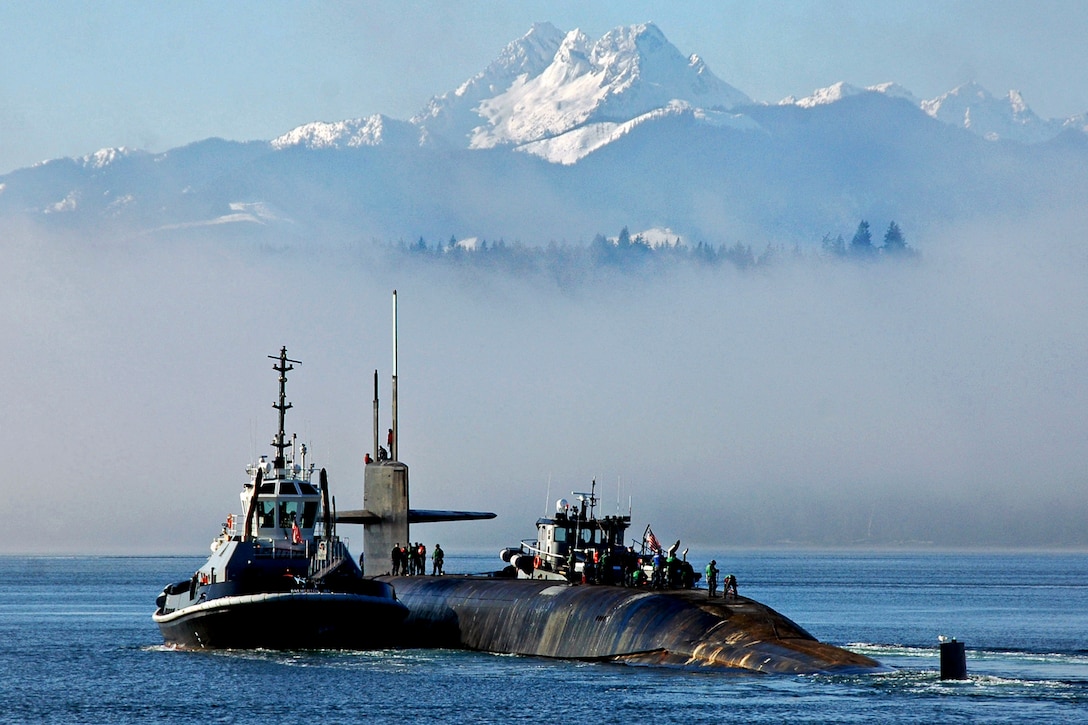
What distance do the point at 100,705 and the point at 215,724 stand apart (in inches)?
224

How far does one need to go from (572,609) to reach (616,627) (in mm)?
2978

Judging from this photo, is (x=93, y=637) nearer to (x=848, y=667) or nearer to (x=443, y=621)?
(x=443, y=621)

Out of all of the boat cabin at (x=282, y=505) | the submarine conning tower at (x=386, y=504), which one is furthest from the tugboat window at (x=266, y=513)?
the submarine conning tower at (x=386, y=504)

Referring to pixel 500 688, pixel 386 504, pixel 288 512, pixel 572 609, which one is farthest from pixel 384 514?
pixel 500 688

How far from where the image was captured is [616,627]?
4419 cm

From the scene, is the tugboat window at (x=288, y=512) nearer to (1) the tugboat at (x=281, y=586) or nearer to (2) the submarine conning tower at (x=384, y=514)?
(1) the tugboat at (x=281, y=586)

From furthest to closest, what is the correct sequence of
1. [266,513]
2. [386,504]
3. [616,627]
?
[386,504] < [266,513] < [616,627]

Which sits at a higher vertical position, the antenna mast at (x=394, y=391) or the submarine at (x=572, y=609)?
the antenna mast at (x=394, y=391)

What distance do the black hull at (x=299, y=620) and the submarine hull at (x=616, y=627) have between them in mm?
3943

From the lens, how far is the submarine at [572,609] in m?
40.8

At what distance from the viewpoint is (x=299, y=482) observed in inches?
2047

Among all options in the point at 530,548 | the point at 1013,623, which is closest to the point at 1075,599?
the point at 1013,623

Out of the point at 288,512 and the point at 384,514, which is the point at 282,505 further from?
the point at 384,514

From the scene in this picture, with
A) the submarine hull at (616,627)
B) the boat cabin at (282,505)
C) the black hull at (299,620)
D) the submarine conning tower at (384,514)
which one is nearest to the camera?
the submarine hull at (616,627)
